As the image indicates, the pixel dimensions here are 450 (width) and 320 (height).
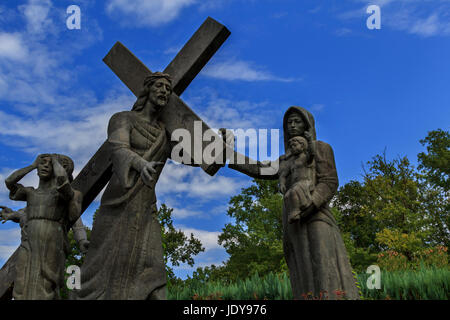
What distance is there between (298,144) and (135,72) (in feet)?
7.63

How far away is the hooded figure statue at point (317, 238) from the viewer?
14.3 ft

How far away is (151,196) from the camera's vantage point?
170 inches

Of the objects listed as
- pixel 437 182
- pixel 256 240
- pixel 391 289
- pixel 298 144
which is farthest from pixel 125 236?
pixel 437 182

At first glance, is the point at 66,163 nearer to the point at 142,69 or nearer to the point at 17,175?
the point at 17,175

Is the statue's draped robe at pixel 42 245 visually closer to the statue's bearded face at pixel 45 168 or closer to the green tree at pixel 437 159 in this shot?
the statue's bearded face at pixel 45 168

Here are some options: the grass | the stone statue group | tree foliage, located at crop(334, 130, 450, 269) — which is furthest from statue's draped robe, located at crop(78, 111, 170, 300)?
tree foliage, located at crop(334, 130, 450, 269)

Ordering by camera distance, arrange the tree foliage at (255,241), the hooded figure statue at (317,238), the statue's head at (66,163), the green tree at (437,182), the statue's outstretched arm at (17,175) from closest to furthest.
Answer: the hooded figure statue at (317,238) → the statue's outstretched arm at (17,175) → the statue's head at (66,163) → the tree foliage at (255,241) → the green tree at (437,182)

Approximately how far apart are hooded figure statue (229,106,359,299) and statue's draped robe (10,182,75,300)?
83.6 inches

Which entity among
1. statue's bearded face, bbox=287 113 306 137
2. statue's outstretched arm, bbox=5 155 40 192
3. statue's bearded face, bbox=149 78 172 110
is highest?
statue's bearded face, bbox=149 78 172 110

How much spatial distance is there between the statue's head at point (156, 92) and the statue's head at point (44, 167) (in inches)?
50.5

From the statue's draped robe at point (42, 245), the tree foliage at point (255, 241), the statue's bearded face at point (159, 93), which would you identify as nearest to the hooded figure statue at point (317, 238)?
the statue's bearded face at point (159, 93)

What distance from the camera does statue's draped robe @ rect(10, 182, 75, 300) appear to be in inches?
183

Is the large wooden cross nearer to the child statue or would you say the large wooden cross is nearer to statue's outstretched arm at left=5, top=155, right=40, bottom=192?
statue's outstretched arm at left=5, top=155, right=40, bottom=192
